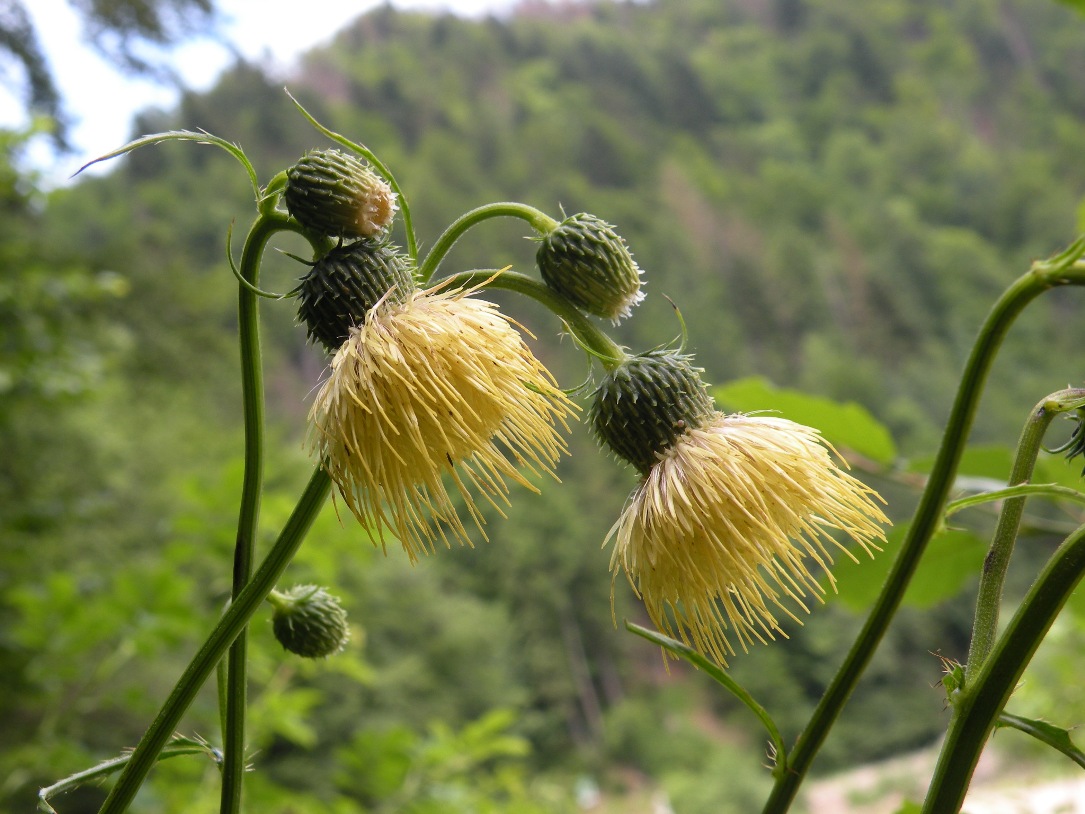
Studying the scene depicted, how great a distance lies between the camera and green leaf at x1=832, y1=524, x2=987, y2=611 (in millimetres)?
1259

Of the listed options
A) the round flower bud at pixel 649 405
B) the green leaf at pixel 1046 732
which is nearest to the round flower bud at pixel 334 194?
the round flower bud at pixel 649 405

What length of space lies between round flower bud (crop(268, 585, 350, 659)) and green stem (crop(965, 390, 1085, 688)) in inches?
24.5

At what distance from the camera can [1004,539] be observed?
0.59 m

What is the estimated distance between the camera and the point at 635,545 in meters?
0.84

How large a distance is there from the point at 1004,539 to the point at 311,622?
0.68 metres

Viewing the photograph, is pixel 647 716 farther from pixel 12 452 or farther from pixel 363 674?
pixel 363 674

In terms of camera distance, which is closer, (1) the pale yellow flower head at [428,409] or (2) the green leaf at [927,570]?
(1) the pale yellow flower head at [428,409]

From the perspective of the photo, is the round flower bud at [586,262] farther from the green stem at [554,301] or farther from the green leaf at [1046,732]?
the green leaf at [1046,732]

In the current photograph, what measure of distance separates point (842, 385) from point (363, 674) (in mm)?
38357

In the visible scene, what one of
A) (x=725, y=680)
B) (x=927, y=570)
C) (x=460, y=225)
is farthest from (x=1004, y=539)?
(x=927, y=570)

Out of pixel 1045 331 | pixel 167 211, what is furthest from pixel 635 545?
pixel 1045 331

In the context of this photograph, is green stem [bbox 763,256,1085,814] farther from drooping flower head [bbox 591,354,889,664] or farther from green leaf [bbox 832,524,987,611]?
green leaf [bbox 832,524,987,611]

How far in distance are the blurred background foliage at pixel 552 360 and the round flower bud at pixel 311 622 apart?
0.50 feet

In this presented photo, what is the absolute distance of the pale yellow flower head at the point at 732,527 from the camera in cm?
81
